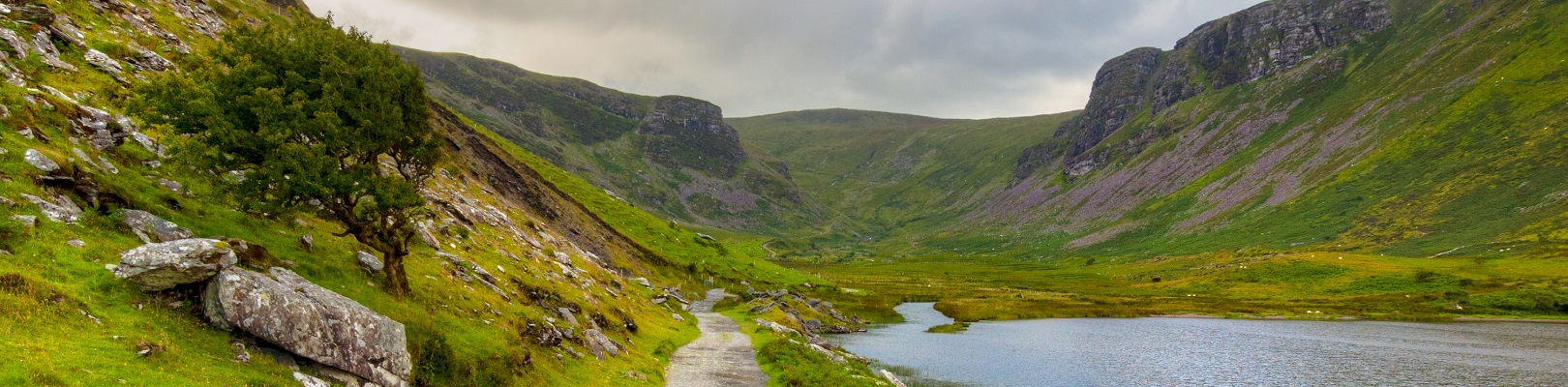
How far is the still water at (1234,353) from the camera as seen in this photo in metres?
58.3

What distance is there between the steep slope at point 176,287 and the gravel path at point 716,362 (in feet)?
5.80

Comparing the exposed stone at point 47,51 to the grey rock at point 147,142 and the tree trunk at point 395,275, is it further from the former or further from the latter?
the tree trunk at point 395,275

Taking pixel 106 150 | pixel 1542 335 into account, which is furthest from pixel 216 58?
pixel 1542 335

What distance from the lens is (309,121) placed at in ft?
86.7

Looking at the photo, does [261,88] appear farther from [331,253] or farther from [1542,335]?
[1542,335]

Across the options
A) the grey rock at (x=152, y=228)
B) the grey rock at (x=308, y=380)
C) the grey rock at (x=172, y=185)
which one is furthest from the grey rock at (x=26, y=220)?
the grey rock at (x=308, y=380)

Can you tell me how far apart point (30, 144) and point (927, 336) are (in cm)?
8506

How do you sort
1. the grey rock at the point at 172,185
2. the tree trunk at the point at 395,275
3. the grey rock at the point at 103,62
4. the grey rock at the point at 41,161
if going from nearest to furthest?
the grey rock at the point at 41,161
the grey rock at the point at 172,185
the tree trunk at the point at 395,275
the grey rock at the point at 103,62

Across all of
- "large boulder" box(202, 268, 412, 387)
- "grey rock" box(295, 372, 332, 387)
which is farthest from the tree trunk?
"grey rock" box(295, 372, 332, 387)

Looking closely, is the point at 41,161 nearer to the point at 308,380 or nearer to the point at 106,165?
the point at 106,165

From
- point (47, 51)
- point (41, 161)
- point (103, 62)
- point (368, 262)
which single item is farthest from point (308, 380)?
point (103, 62)

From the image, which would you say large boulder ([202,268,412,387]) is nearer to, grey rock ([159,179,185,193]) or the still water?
grey rock ([159,179,185,193])

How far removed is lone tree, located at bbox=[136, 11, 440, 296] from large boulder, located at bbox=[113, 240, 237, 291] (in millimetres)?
5162

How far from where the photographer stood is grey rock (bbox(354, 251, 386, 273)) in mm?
32219
